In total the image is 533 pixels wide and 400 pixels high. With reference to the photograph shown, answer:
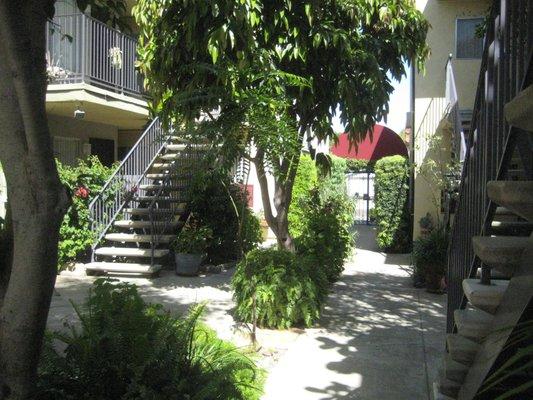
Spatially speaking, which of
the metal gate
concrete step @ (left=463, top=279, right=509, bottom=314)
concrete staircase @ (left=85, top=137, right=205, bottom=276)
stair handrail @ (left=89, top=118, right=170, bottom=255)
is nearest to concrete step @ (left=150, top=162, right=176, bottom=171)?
concrete staircase @ (left=85, top=137, right=205, bottom=276)

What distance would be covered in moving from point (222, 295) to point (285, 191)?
210cm

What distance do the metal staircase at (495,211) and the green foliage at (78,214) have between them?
25.8 ft

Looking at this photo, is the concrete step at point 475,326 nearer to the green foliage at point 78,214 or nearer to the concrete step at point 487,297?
the concrete step at point 487,297

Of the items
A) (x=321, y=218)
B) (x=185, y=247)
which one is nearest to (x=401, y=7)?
(x=321, y=218)

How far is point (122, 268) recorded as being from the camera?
32.8ft

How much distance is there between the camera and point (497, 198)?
248cm

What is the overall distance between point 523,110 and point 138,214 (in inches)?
392

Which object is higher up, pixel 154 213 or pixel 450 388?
pixel 154 213

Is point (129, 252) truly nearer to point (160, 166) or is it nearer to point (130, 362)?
point (160, 166)

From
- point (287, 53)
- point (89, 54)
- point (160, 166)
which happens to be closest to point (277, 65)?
point (287, 53)

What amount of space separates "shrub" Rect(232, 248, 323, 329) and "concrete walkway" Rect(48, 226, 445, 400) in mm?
178

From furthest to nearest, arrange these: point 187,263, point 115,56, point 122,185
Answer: point 115,56 < point 122,185 < point 187,263

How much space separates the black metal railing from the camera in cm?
270

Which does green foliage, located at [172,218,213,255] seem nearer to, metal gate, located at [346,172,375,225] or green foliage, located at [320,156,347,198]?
green foliage, located at [320,156,347,198]
